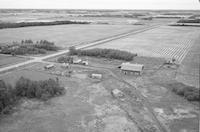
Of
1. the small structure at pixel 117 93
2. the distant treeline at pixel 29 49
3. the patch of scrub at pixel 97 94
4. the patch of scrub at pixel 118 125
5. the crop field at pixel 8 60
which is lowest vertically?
the patch of scrub at pixel 118 125

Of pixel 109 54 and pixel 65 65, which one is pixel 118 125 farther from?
pixel 109 54

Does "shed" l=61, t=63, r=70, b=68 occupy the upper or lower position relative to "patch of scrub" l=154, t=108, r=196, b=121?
upper

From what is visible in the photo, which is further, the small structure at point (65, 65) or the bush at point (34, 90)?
the small structure at point (65, 65)

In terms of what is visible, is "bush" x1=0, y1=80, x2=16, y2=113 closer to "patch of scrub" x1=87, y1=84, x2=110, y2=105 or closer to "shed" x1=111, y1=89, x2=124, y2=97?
"patch of scrub" x1=87, y1=84, x2=110, y2=105

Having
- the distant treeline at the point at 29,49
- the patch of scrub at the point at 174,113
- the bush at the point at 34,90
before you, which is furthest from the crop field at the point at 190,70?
the distant treeline at the point at 29,49

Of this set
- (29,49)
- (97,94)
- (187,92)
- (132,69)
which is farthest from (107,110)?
(29,49)

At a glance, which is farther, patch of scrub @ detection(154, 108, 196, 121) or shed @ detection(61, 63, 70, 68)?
shed @ detection(61, 63, 70, 68)

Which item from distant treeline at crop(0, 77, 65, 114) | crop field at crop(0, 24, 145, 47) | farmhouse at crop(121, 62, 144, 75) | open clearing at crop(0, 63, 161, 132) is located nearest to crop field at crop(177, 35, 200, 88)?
farmhouse at crop(121, 62, 144, 75)

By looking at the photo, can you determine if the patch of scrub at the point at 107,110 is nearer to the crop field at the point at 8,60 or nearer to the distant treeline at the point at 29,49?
the crop field at the point at 8,60

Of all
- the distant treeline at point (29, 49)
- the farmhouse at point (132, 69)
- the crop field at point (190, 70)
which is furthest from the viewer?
the distant treeline at point (29, 49)

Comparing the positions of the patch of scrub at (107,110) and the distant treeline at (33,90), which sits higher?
the distant treeline at (33,90)

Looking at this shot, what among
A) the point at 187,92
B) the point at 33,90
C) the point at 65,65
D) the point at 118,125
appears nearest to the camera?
the point at 118,125

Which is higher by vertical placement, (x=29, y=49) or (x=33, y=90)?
(x=29, y=49)
